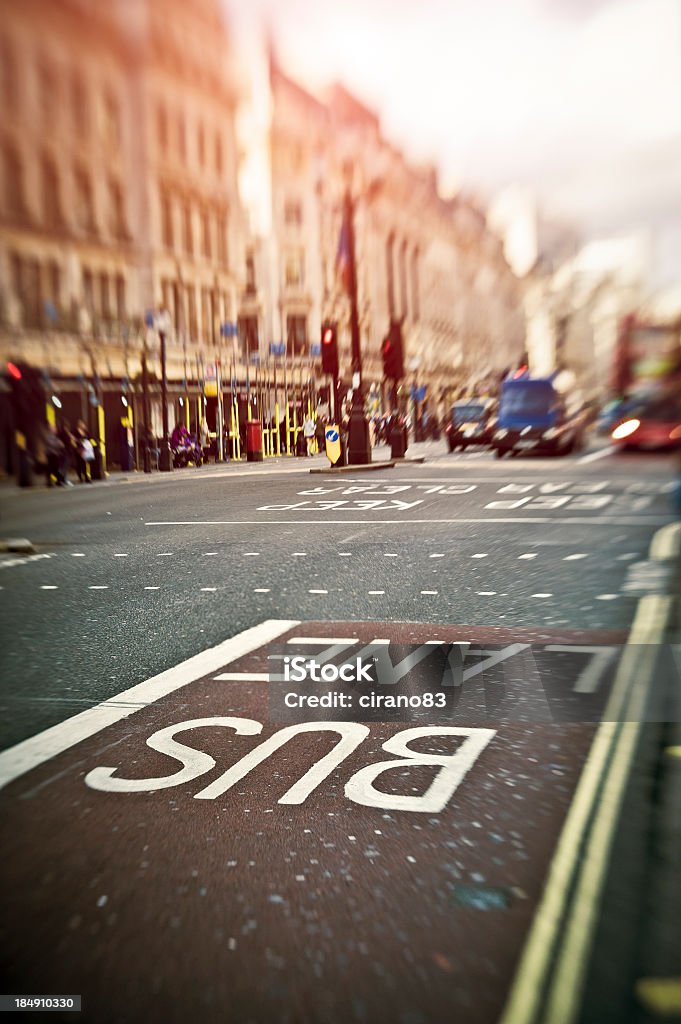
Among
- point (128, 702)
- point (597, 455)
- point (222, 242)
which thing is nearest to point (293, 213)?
point (222, 242)

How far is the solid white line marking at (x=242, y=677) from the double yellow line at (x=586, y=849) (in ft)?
2.99

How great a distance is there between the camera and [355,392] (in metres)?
2.78

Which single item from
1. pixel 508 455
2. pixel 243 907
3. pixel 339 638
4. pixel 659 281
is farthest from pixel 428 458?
pixel 243 907

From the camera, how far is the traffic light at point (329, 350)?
273 centimetres

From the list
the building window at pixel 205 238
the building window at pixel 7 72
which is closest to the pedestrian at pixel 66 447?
the building window at pixel 205 238

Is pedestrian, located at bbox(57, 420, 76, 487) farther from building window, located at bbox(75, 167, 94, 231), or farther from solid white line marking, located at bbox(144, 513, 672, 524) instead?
building window, located at bbox(75, 167, 94, 231)

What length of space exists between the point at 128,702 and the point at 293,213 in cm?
136

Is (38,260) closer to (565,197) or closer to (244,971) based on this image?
(565,197)

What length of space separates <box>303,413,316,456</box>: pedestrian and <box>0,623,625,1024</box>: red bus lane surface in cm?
50

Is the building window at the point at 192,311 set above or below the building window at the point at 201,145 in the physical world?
below

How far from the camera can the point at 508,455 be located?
284 cm

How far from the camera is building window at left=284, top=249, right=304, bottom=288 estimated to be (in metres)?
2.77

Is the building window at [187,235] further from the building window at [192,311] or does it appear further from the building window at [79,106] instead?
the building window at [79,106]

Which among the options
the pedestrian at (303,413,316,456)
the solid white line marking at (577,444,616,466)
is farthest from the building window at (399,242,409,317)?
the solid white line marking at (577,444,616,466)
